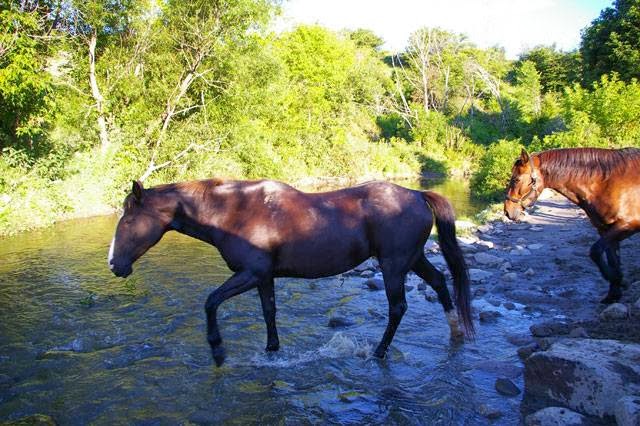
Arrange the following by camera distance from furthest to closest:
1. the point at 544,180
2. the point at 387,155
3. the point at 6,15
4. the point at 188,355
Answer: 1. the point at 387,155
2. the point at 6,15
3. the point at 544,180
4. the point at 188,355

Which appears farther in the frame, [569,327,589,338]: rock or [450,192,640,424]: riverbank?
[569,327,589,338]: rock

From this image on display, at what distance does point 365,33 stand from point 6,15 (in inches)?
2507

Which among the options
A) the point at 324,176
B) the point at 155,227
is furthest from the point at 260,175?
the point at 155,227

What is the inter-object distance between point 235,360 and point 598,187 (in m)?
5.62

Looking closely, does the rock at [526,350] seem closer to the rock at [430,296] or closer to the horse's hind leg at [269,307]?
the rock at [430,296]

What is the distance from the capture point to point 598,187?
6.71m

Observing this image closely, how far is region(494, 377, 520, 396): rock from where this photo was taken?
4309 millimetres

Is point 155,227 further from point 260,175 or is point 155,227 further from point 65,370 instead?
point 260,175

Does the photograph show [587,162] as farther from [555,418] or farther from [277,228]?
[277,228]

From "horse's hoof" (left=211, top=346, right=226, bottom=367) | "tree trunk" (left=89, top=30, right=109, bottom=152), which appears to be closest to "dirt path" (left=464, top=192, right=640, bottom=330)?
"horse's hoof" (left=211, top=346, right=226, bottom=367)

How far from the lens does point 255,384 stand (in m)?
4.83

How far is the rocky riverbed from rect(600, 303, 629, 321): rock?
0.01 m

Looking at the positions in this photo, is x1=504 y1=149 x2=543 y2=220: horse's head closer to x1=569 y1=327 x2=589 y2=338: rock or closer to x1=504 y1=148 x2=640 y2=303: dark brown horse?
x1=504 y1=148 x2=640 y2=303: dark brown horse

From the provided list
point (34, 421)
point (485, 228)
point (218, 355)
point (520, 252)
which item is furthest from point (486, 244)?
point (34, 421)
